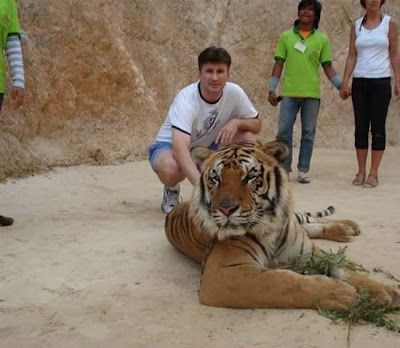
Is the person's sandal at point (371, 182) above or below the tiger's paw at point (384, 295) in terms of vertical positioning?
below

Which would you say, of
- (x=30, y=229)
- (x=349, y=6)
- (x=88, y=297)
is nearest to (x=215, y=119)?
(x=30, y=229)

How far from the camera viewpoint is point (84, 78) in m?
7.53

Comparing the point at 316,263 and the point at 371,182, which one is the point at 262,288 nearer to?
the point at 316,263

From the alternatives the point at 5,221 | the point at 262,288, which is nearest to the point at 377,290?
the point at 262,288

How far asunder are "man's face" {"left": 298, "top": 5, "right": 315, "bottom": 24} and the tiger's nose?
12.4 ft

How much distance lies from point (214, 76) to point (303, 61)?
7.81 feet

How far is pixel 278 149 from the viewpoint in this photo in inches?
121

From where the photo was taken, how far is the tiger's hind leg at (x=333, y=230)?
3928 mm

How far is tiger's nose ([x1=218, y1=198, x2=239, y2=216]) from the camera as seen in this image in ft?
9.21

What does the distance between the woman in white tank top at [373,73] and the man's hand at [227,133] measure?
2080mm

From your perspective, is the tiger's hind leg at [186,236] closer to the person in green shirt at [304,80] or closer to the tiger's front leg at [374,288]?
the tiger's front leg at [374,288]

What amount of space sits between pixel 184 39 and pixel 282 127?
3.14 m

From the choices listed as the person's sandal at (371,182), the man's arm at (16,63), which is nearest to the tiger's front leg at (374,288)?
the man's arm at (16,63)

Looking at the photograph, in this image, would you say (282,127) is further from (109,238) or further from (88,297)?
(88,297)
